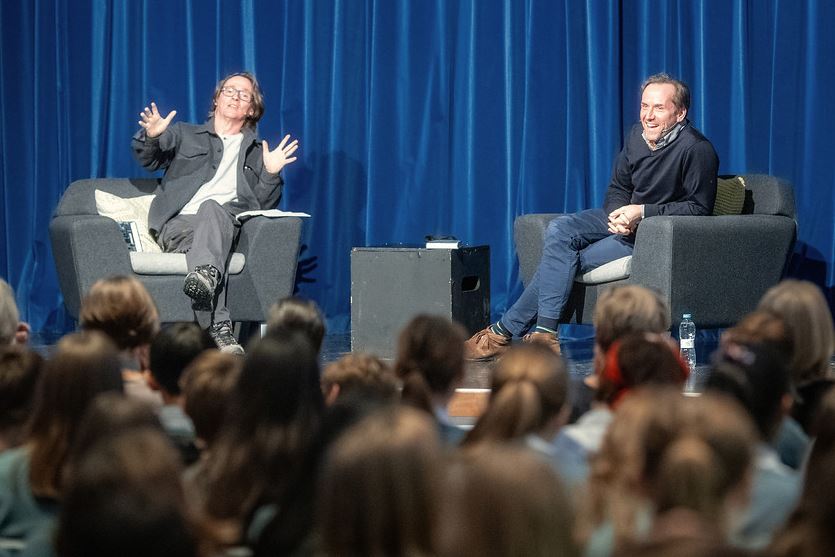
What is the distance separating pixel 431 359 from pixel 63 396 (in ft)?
2.25

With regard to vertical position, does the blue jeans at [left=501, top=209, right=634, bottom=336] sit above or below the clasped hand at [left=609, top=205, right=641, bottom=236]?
below

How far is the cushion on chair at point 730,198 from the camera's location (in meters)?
4.81

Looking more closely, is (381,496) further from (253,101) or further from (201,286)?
(253,101)

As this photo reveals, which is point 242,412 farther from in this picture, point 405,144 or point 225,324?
point 405,144

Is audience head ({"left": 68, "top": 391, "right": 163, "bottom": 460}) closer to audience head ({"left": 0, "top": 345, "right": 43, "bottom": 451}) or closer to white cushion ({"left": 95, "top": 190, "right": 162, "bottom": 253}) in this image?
audience head ({"left": 0, "top": 345, "right": 43, "bottom": 451})

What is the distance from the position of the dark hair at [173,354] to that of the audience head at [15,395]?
0.43 m

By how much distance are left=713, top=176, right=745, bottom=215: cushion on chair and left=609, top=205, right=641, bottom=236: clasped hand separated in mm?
393

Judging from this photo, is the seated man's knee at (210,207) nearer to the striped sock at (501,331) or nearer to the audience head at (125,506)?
the striped sock at (501,331)

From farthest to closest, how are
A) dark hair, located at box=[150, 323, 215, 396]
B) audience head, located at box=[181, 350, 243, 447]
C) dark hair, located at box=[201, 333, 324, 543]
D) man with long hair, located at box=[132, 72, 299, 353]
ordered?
man with long hair, located at box=[132, 72, 299, 353], dark hair, located at box=[150, 323, 215, 396], audience head, located at box=[181, 350, 243, 447], dark hair, located at box=[201, 333, 324, 543]

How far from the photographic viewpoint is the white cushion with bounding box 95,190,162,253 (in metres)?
5.18

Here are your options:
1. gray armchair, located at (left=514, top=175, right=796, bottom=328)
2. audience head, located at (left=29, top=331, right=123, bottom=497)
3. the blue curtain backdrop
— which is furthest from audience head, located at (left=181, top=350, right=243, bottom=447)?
the blue curtain backdrop

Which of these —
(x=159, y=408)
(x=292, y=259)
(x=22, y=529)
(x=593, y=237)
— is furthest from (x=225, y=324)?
(x=22, y=529)

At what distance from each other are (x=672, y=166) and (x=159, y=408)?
9.09 ft

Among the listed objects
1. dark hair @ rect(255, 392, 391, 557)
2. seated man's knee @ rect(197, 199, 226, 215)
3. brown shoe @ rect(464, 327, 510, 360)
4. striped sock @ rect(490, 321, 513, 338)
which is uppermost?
seated man's knee @ rect(197, 199, 226, 215)
